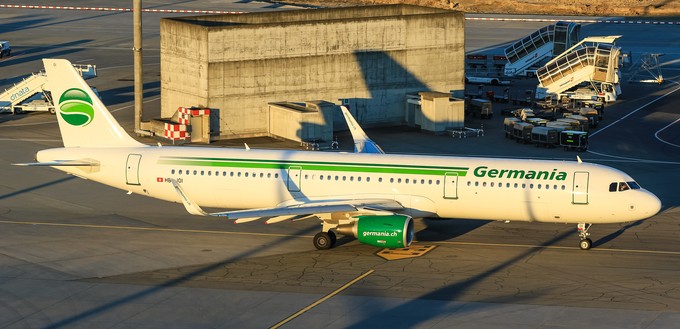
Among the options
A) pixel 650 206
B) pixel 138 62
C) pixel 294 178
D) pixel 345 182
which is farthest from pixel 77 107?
pixel 650 206

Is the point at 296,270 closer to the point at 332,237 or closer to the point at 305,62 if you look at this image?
the point at 332,237

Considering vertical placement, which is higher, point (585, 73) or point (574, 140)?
point (585, 73)

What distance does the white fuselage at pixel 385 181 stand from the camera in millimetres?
54312

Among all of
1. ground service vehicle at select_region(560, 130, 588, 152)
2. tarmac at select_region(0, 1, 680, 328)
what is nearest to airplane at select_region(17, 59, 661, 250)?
tarmac at select_region(0, 1, 680, 328)

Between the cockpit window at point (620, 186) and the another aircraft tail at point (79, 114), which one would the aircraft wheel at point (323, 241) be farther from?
the cockpit window at point (620, 186)

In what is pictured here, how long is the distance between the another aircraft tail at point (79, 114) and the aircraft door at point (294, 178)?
28.6 ft

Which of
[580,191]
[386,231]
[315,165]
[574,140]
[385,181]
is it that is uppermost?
A: [315,165]

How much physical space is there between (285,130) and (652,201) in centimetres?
3510

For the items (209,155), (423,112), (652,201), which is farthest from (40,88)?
(652,201)

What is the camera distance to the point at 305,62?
87.2 m

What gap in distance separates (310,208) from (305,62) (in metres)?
34.7

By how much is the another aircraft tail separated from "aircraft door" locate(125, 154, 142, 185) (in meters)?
1.33

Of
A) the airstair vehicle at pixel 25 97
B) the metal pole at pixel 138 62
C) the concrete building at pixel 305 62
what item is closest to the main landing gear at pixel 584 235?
the concrete building at pixel 305 62

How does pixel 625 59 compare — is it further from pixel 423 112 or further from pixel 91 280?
pixel 91 280
